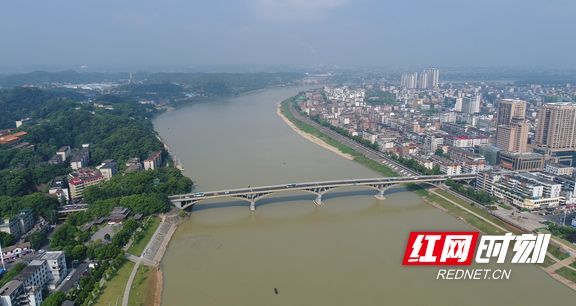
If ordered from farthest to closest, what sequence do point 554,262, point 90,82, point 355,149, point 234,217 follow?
point 90,82 < point 355,149 < point 234,217 < point 554,262

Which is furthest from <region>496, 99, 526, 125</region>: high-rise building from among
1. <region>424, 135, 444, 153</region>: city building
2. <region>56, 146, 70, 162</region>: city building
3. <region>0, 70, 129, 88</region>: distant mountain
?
<region>0, 70, 129, 88</region>: distant mountain

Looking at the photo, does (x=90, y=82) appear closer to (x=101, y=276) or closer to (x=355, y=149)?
(x=355, y=149)

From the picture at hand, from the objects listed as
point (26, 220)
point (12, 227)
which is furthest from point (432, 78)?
point (12, 227)

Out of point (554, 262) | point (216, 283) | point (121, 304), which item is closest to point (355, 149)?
point (554, 262)

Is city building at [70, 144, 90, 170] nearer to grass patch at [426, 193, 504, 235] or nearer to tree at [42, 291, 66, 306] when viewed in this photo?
tree at [42, 291, 66, 306]

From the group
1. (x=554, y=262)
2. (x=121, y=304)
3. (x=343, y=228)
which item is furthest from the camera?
(x=343, y=228)

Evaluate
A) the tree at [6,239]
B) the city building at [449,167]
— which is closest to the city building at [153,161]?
the tree at [6,239]

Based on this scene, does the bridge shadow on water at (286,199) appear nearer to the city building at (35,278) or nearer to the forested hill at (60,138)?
the city building at (35,278)
